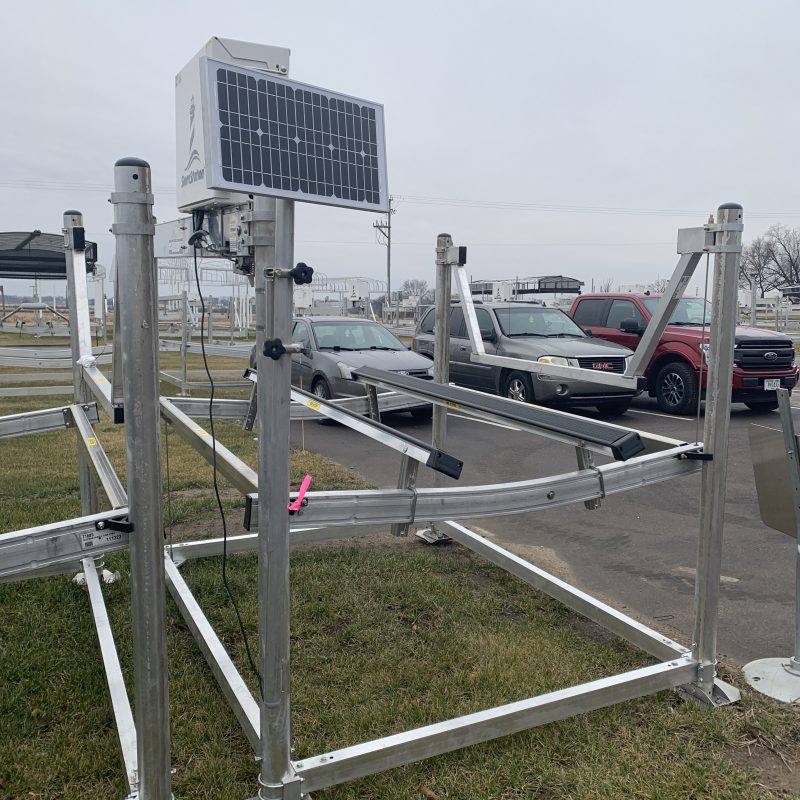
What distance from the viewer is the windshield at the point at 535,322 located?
11.6 m

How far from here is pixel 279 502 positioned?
220 cm

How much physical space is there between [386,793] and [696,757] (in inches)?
46.4

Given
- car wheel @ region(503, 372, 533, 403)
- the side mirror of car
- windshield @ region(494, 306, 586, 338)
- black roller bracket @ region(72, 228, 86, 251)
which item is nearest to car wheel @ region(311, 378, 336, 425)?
car wheel @ region(503, 372, 533, 403)

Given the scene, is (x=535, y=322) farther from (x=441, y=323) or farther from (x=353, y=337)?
(x=441, y=323)

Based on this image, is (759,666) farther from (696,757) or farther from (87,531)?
(87,531)

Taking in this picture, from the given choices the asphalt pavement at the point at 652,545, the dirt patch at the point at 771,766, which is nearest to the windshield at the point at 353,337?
the asphalt pavement at the point at 652,545

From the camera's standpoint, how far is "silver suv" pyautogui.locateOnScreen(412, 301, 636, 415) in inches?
420

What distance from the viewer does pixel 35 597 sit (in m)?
4.22

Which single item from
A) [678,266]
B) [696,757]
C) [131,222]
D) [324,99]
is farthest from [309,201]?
[696,757]

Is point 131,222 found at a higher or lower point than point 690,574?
higher

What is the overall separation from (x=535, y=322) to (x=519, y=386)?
1.26 m

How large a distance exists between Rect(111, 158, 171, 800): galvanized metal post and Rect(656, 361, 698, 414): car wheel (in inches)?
414

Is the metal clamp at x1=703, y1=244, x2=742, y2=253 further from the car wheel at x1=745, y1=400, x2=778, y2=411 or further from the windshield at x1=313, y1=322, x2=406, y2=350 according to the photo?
the car wheel at x1=745, y1=400, x2=778, y2=411

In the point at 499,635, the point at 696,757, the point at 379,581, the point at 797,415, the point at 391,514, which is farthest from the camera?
the point at 797,415
